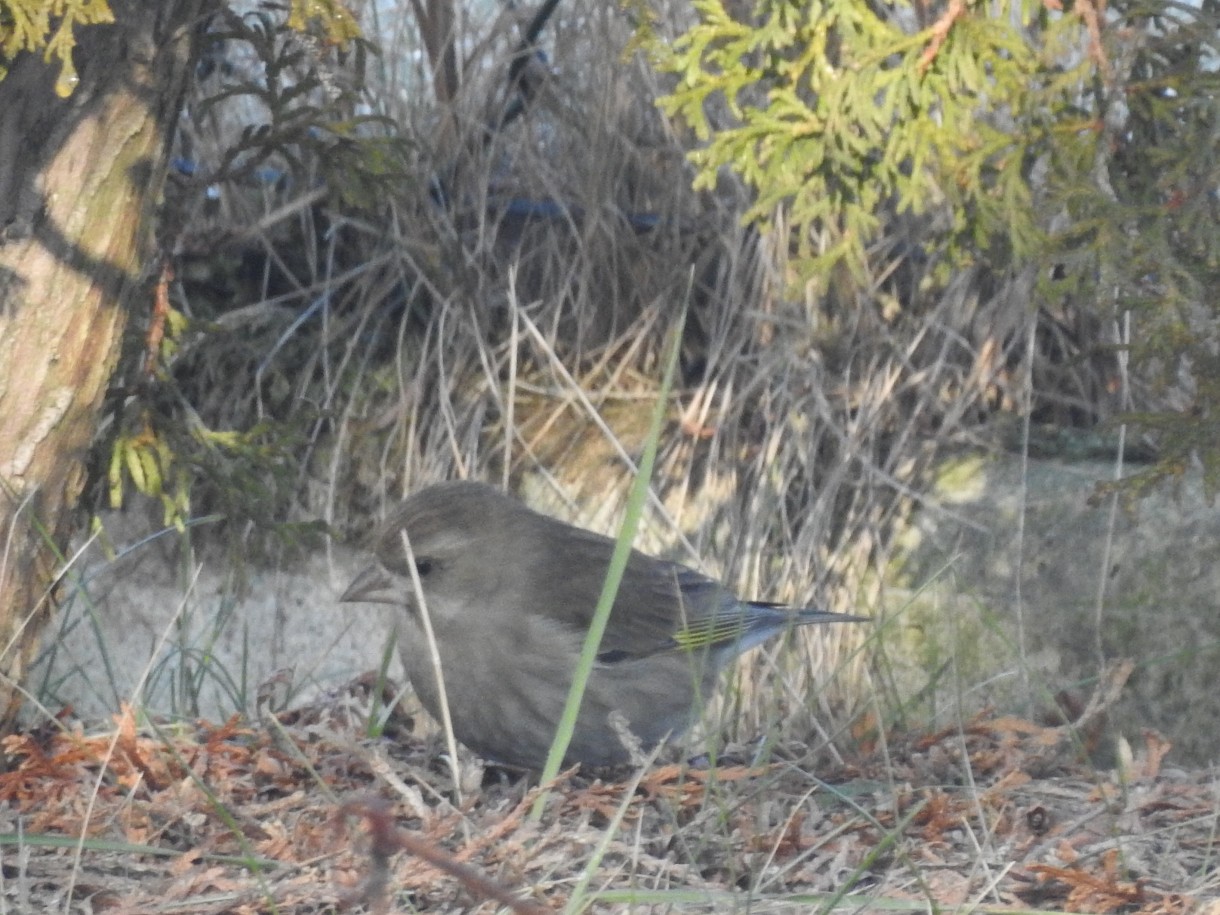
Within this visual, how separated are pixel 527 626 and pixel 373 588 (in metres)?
0.38

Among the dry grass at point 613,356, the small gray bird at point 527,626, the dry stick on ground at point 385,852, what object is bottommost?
the small gray bird at point 527,626

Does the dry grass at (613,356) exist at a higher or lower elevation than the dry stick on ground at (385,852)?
higher

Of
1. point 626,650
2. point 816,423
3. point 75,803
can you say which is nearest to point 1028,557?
point 816,423

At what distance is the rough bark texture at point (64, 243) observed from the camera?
3234mm

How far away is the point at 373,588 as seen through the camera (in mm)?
3830

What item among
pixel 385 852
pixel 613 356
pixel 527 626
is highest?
pixel 613 356

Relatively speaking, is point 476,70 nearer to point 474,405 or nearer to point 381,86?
point 381,86

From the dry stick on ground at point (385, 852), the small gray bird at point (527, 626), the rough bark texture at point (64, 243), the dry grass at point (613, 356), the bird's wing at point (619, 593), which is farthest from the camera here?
the dry grass at point (613, 356)

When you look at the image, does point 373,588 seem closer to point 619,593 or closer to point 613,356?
point 619,593

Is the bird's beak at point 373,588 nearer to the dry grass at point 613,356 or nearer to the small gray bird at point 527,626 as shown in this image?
the small gray bird at point 527,626

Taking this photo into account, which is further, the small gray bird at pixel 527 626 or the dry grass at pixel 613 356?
the dry grass at pixel 613 356

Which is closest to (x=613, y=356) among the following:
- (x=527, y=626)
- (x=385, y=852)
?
(x=527, y=626)

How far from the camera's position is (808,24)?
4.12 m

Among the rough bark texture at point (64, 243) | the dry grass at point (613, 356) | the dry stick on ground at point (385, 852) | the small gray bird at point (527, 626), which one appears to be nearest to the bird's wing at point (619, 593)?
the small gray bird at point (527, 626)
